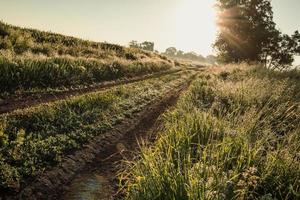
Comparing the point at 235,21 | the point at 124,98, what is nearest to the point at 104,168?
the point at 124,98

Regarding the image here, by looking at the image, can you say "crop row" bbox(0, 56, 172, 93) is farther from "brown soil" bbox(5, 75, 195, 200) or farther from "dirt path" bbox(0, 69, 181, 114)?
"brown soil" bbox(5, 75, 195, 200)

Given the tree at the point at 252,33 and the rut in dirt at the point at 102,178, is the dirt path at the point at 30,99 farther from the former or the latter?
the tree at the point at 252,33

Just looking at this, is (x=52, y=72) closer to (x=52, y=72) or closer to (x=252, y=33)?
(x=52, y=72)

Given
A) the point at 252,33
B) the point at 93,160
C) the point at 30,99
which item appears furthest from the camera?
the point at 252,33

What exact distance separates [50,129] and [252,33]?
38.1 metres

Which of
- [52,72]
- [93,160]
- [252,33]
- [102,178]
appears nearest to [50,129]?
[93,160]

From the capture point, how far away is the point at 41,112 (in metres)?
10.8

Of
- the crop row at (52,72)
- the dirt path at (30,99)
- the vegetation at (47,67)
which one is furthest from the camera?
the vegetation at (47,67)

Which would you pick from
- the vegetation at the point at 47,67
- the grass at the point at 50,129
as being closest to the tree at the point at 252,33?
the vegetation at the point at 47,67

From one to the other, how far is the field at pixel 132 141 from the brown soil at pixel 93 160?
2cm

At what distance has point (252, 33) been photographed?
43562mm

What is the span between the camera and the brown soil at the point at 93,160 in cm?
661

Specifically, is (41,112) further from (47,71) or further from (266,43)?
(266,43)

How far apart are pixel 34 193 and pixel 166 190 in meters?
2.68
